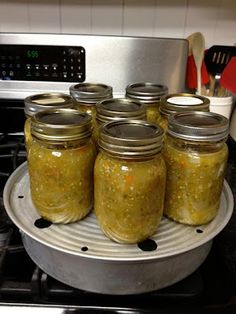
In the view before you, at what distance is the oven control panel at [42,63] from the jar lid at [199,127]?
465mm

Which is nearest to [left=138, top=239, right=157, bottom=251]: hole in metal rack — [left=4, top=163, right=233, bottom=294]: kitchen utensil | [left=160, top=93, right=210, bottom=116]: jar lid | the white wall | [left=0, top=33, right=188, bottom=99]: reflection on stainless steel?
[left=4, top=163, right=233, bottom=294]: kitchen utensil

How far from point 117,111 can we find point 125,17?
52 cm

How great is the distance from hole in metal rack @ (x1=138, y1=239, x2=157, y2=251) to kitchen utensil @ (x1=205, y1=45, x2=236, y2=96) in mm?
563

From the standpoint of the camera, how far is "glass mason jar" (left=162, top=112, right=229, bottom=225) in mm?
441

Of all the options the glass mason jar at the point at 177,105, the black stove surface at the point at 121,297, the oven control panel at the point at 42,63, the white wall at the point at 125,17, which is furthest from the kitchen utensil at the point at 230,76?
the black stove surface at the point at 121,297

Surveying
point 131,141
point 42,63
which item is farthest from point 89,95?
point 42,63

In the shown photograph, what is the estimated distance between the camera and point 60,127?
Result: 0.42m

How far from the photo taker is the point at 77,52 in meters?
0.84

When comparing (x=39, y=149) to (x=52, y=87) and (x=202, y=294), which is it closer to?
(x=202, y=294)

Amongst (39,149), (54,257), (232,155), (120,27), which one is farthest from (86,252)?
(120,27)

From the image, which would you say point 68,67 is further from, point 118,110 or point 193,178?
point 193,178

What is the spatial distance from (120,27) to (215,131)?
600mm

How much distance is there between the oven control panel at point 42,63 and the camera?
84cm

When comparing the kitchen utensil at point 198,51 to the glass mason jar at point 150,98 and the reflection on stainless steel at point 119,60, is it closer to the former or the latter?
the reflection on stainless steel at point 119,60
